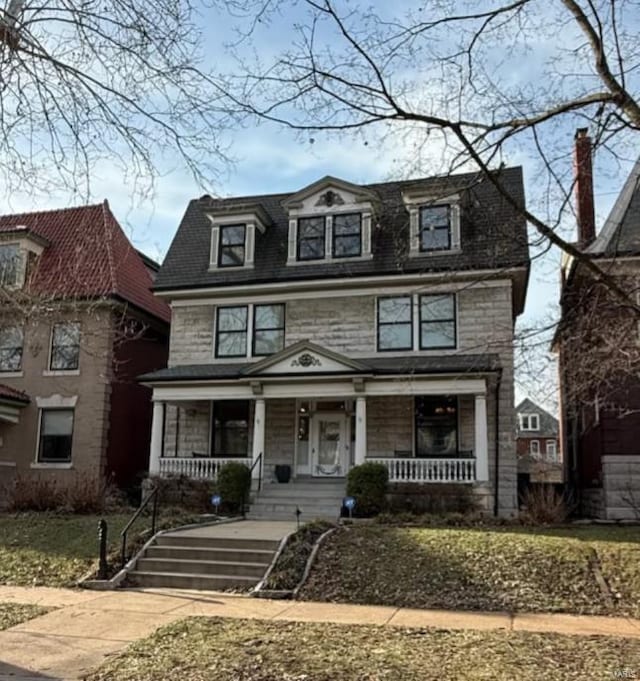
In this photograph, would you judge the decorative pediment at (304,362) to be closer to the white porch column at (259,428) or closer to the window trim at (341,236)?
the white porch column at (259,428)

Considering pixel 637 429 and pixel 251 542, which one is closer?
pixel 251 542

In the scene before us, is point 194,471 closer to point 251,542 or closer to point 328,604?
point 251,542

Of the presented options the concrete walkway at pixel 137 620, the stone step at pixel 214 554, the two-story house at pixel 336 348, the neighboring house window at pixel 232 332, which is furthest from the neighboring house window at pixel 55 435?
the concrete walkway at pixel 137 620

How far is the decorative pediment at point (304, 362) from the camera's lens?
59.4ft

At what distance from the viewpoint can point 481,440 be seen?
17047mm

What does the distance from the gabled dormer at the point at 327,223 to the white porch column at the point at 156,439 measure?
220 inches

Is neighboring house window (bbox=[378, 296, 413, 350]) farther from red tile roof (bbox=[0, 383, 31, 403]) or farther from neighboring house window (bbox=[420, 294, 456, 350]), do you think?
red tile roof (bbox=[0, 383, 31, 403])

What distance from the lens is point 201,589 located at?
1052cm

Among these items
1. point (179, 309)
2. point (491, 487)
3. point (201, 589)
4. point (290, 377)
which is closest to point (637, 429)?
point (491, 487)

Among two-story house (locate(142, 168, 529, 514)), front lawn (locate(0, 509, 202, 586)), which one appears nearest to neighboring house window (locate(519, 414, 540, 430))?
two-story house (locate(142, 168, 529, 514))

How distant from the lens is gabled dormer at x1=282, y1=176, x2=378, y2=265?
2036cm

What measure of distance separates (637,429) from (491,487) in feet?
12.4

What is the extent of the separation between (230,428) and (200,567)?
9.81m

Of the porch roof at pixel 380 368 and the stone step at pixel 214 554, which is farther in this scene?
the porch roof at pixel 380 368
